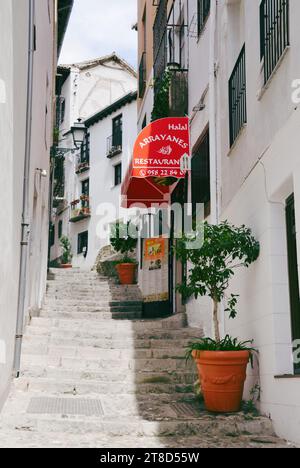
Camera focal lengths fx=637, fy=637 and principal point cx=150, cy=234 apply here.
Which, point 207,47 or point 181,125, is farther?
point 181,125

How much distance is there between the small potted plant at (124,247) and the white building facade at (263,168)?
7.73 metres

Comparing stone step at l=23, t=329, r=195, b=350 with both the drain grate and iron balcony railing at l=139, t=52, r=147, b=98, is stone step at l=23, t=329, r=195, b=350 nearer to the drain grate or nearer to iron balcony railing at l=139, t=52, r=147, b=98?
the drain grate

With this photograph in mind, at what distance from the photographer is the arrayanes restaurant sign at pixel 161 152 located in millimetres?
10688

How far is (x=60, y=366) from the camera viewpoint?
8.36 meters

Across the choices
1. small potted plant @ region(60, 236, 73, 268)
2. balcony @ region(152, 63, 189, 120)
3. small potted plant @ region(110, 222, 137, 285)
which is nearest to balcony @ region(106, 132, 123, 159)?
small potted plant @ region(60, 236, 73, 268)

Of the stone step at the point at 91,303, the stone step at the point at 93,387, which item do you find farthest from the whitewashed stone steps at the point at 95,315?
the stone step at the point at 93,387

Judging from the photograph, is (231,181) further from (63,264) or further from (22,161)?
(63,264)

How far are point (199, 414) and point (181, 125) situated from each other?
613 centimetres

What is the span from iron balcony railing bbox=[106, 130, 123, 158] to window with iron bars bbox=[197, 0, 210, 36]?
65.3 ft

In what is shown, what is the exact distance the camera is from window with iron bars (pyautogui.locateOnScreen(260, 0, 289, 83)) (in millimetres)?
5902

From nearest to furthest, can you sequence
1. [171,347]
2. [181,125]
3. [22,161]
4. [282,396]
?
[282,396]
[22,161]
[171,347]
[181,125]

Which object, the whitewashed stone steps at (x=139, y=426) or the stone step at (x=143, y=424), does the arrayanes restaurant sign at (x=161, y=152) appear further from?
the whitewashed stone steps at (x=139, y=426)

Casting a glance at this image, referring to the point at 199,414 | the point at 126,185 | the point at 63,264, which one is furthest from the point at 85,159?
the point at 199,414

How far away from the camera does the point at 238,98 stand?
26.2 ft
